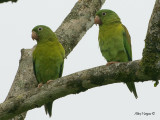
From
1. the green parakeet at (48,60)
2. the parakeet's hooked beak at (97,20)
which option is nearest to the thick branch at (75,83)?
the green parakeet at (48,60)

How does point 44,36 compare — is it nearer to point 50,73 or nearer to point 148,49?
point 50,73

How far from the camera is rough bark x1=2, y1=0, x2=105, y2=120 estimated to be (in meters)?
5.90

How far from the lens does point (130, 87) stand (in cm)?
637

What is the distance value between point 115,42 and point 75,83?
241 centimetres

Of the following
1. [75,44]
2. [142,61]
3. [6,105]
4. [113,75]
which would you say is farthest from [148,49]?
[75,44]

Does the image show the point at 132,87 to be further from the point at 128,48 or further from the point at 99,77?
the point at 99,77

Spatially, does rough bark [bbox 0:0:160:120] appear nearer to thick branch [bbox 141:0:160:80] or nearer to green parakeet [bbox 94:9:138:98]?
thick branch [bbox 141:0:160:80]

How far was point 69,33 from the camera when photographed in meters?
6.79

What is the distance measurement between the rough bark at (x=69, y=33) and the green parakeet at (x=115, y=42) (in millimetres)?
489

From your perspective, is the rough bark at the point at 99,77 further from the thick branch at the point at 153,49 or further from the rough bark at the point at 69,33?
the rough bark at the point at 69,33

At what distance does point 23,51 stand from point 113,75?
3.17 m

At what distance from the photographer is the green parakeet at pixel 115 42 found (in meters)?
6.27

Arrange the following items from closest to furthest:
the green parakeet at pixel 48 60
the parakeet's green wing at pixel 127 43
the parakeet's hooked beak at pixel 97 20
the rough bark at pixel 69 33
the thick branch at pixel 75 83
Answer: the thick branch at pixel 75 83 → the rough bark at pixel 69 33 → the parakeet's green wing at pixel 127 43 → the green parakeet at pixel 48 60 → the parakeet's hooked beak at pixel 97 20

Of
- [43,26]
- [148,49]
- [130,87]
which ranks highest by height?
[43,26]
